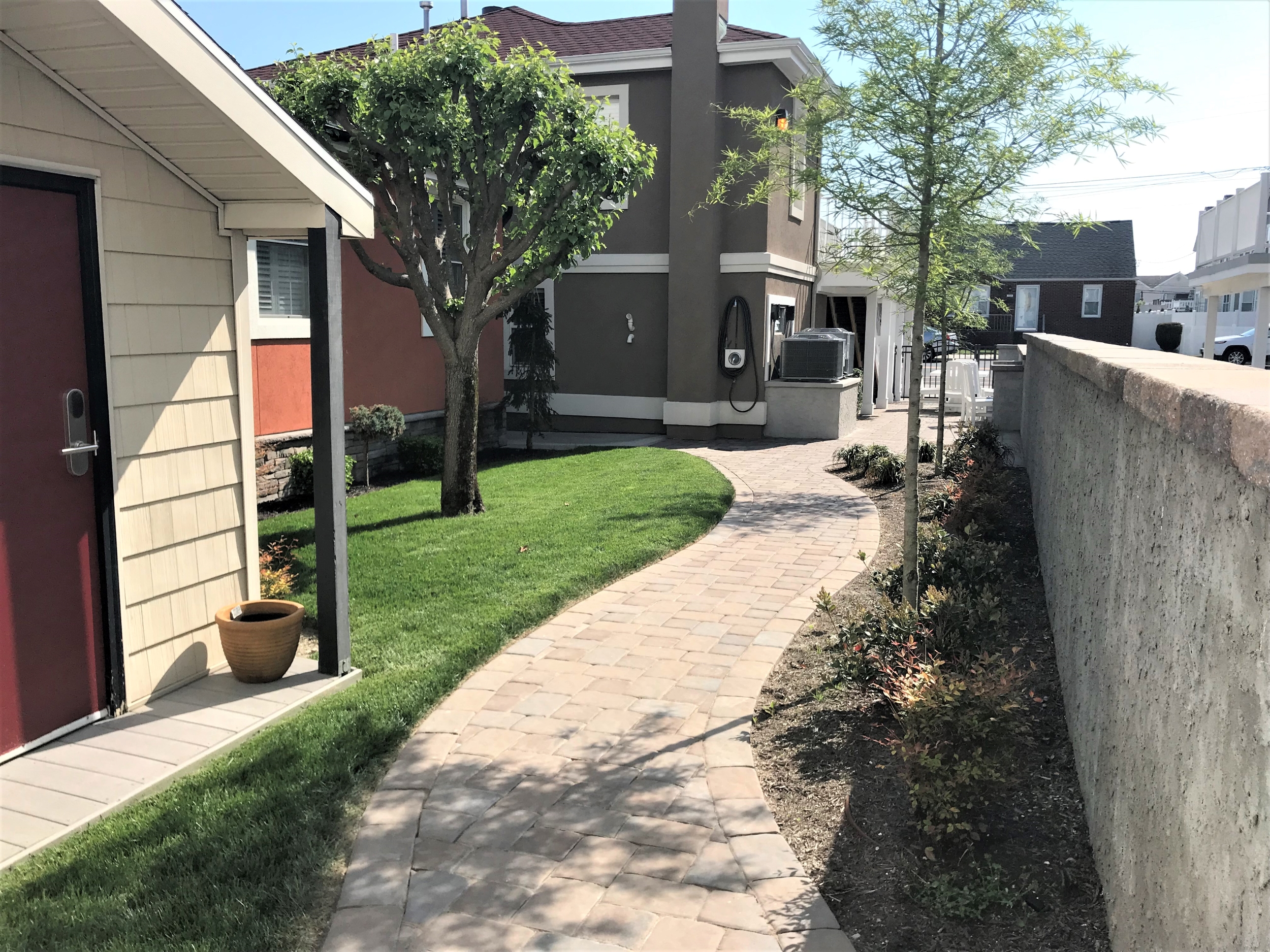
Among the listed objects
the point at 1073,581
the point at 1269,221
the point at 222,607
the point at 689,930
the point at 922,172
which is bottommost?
the point at 689,930

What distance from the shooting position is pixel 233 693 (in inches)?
218

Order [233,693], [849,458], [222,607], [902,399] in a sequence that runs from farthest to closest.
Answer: [902,399], [849,458], [222,607], [233,693]

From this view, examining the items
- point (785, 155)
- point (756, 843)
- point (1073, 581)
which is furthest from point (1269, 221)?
point (756, 843)

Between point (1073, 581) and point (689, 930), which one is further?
point (1073, 581)

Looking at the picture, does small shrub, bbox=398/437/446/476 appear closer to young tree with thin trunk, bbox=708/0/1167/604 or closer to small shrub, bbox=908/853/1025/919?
young tree with thin trunk, bbox=708/0/1167/604

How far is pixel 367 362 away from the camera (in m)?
12.5

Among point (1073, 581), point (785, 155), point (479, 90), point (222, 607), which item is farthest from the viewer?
point (479, 90)

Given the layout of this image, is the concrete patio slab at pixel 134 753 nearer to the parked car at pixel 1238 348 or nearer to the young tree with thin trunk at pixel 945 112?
the young tree with thin trunk at pixel 945 112

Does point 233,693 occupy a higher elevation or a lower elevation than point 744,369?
lower

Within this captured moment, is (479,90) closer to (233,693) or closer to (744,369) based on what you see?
(233,693)

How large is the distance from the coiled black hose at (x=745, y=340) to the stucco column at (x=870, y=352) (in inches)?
166

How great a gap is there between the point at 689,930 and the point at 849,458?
10693 mm

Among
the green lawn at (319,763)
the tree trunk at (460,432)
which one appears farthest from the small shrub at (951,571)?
the tree trunk at (460,432)

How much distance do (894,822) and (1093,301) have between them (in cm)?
4355
